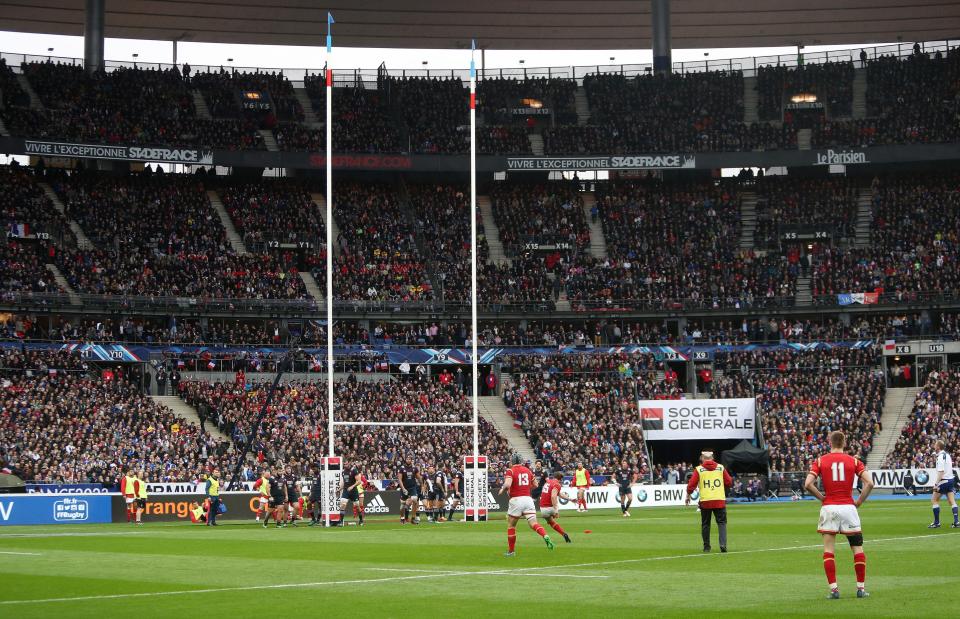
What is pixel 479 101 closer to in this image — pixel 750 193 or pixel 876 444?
pixel 750 193

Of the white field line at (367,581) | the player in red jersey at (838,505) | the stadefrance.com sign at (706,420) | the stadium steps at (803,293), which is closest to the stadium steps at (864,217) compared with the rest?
the stadium steps at (803,293)

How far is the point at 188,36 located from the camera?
78500mm

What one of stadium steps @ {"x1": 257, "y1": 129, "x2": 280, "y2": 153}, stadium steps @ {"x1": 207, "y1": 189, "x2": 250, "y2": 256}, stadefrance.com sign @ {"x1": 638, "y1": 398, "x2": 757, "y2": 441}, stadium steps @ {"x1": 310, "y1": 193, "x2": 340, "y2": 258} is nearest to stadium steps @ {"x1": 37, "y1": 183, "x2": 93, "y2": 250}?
stadium steps @ {"x1": 207, "y1": 189, "x2": 250, "y2": 256}

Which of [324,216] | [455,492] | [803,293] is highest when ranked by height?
[324,216]

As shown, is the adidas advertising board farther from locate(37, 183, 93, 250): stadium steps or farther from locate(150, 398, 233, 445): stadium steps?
locate(37, 183, 93, 250): stadium steps

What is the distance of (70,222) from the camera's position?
6575 centimetres

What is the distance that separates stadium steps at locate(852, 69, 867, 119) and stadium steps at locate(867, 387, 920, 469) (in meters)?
20.1

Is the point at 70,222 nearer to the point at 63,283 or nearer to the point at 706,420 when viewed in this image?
the point at 63,283

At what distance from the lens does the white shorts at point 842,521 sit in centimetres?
1513

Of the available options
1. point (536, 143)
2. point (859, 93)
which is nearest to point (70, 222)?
point (536, 143)

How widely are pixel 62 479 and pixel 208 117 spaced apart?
3241 centimetres

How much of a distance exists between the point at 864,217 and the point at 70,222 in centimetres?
4501

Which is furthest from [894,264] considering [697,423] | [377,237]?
[377,237]

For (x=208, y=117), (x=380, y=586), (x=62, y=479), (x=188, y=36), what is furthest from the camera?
(x=188, y=36)
